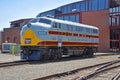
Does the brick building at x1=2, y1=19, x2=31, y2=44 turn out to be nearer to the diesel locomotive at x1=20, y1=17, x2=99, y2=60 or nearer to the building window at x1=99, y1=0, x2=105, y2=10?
the building window at x1=99, y1=0, x2=105, y2=10

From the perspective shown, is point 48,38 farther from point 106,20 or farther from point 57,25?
point 106,20

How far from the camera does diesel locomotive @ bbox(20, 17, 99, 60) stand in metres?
20.9

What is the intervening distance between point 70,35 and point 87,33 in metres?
4.03

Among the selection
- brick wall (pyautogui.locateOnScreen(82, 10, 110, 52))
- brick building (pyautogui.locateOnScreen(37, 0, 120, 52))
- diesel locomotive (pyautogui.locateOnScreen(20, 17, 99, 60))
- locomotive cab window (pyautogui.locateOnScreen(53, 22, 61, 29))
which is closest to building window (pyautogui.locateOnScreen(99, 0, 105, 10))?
brick building (pyautogui.locateOnScreen(37, 0, 120, 52))

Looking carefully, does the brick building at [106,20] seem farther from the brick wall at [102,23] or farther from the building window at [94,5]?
the building window at [94,5]

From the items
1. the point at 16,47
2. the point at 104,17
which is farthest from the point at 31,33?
the point at 104,17

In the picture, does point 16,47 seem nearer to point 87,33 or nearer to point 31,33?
point 87,33

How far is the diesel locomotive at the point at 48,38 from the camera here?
822 inches

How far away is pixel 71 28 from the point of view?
2480 centimetres

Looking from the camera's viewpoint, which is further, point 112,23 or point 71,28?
point 112,23

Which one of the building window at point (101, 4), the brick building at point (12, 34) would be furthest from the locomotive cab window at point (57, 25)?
the brick building at point (12, 34)

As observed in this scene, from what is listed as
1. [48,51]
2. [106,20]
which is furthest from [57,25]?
[106,20]

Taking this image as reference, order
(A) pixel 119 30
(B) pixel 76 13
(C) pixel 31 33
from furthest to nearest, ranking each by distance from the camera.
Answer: (B) pixel 76 13, (A) pixel 119 30, (C) pixel 31 33

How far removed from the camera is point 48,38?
21.4 m
